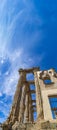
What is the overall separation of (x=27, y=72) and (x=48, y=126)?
47.1ft

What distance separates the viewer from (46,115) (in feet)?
48.3

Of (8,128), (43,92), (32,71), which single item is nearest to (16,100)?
(43,92)

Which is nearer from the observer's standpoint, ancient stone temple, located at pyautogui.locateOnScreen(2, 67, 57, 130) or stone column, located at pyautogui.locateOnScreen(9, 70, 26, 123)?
ancient stone temple, located at pyautogui.locateOnScreen(2, 67, 57, 130)

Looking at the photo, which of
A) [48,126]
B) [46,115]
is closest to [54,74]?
[46,115]

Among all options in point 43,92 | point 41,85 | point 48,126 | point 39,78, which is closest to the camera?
point 48,126

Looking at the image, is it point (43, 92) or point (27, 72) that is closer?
point (43, 92)

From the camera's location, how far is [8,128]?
11867 millimetres

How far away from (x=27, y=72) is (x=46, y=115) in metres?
11.4

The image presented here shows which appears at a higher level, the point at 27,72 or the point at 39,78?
the point at 27,72

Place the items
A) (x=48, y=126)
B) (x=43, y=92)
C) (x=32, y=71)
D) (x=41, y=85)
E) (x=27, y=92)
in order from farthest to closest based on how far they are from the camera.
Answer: (x=27, y=92) → (x=32, y=71) → (x=41, y=85) → (x=43, y=92) → (x=48, y=126)

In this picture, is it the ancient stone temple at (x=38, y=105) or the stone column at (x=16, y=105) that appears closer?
the ancient stone temple at (x=38, y=105)

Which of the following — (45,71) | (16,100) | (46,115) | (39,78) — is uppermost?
(45,71)

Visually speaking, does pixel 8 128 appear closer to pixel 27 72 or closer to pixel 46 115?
pixel 46 115

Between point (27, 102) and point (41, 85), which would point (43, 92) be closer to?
point (41, 85)
